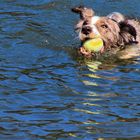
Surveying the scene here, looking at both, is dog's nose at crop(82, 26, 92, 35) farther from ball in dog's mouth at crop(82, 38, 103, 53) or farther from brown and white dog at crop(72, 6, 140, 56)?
ball in dog's mouth at crop(82, 38, 103, 53)

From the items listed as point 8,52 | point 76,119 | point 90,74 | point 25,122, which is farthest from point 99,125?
point 8,52

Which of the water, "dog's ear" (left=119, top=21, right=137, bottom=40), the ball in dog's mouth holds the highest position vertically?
"dog's ear" (left=119, top=21, right=137, bottom=40)

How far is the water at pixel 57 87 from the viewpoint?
5.80m

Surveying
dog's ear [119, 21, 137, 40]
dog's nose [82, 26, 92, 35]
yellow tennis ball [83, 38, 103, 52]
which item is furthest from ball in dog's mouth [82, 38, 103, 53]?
dog's ear [119, 21, 137, 40]

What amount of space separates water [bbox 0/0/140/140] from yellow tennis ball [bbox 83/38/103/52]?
0.22m

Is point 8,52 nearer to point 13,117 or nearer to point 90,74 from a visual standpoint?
point 90,74

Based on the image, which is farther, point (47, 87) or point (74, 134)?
point (47, 87)

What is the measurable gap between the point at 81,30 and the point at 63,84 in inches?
74.1

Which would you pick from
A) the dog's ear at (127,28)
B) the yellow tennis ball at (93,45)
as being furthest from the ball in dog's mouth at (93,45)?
the dog's ear at (127,28)

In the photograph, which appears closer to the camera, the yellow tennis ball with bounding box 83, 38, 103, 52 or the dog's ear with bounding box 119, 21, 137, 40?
the yellow tennis ball with bounding box 83, 38, 103, 52

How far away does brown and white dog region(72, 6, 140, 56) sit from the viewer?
Answer: 8.92 m

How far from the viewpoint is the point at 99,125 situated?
591 cm

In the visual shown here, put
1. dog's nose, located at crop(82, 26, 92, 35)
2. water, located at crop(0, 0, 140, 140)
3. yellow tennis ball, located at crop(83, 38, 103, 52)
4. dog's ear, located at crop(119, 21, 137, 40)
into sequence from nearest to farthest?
water, located at crop(0, 0, 140, 140) → yellow tennis ball, located at crop(83, 38, 103, 52) → dog's nose, located at crop(82, 26, 92, 35) → dog's ear, located at crop(119, 21, 137, 40)

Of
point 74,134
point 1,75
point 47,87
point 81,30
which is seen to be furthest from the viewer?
point 81,30
